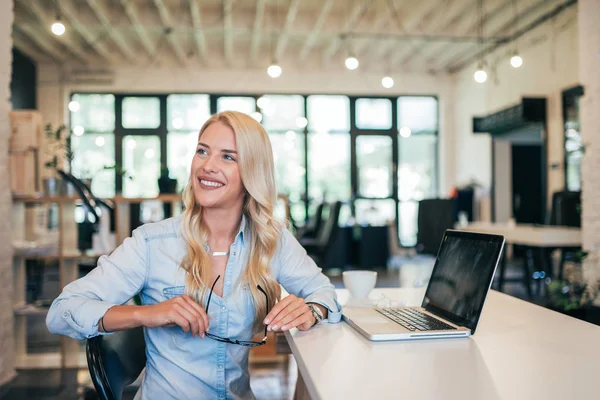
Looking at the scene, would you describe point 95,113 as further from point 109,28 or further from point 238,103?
point 109,28

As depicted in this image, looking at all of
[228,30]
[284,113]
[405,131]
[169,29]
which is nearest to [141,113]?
[169,29]

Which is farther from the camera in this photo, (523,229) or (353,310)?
(523,229)

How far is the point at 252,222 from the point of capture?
4.78ft

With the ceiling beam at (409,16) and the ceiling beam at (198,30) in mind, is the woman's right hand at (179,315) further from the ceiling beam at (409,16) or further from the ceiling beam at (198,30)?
the ceiling beam at (409,16)

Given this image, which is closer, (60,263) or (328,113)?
(60,263)

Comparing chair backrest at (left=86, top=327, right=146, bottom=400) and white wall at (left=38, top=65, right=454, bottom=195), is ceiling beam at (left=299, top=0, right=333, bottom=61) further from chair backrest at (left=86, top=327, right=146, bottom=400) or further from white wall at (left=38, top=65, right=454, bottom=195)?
chair backrest at (left=86, top=327, right=146, bottom=400)

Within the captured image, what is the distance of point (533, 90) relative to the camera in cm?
796

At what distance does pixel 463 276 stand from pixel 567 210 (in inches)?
194

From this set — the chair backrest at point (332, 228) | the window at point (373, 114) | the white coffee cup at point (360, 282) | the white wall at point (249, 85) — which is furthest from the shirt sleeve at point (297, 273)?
the window at point (373, 114)

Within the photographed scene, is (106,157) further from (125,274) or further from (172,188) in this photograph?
(125,274)

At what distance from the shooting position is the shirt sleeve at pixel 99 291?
1161 millimetres

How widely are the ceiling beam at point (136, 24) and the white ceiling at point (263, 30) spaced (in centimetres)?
2

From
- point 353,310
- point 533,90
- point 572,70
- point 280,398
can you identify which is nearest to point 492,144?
point 533,90

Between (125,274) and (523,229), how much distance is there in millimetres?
4651
